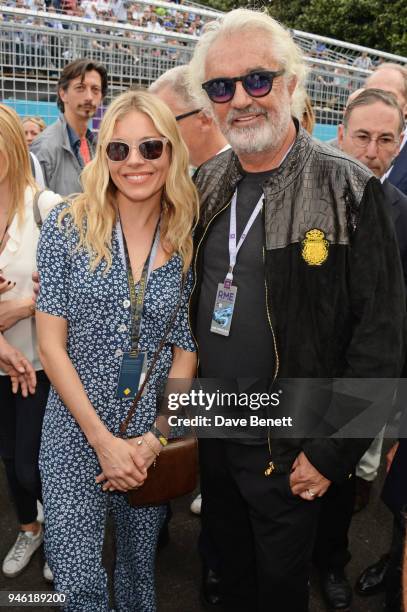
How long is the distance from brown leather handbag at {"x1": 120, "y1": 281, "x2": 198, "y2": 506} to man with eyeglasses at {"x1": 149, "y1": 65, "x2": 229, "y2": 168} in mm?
1369

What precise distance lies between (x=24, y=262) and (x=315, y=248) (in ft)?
4.39

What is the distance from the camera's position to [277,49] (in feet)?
6.69

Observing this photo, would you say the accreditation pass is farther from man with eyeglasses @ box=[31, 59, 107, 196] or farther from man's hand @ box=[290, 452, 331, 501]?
man with eyeglasses @ box=[31, 59, 107, 196]

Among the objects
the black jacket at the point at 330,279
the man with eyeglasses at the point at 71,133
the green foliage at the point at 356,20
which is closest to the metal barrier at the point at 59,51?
the man with eyeglasses at the point at 71,133

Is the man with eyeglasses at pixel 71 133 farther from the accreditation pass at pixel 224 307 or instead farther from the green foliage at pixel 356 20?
the green foliage at pixel 356 20

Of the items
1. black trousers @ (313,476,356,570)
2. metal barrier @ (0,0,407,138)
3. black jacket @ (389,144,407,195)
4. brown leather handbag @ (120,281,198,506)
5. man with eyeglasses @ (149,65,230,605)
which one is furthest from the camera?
metal barrier @ (0,0,407,138)

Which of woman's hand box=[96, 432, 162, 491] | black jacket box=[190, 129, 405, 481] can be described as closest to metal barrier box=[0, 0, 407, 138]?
black jacket box=[190, 129, 405, 481]

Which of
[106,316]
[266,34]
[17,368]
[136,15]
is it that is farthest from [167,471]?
[136,15]

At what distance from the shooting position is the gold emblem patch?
1926mm

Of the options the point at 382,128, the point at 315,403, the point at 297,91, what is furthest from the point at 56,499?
the point at 382,128

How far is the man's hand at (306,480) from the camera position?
2.02 meters

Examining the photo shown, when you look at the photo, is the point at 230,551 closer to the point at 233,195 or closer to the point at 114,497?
the point at 114,497

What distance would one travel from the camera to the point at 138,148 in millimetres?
2059

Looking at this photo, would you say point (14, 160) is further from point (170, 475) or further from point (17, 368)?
point (170, 475)
